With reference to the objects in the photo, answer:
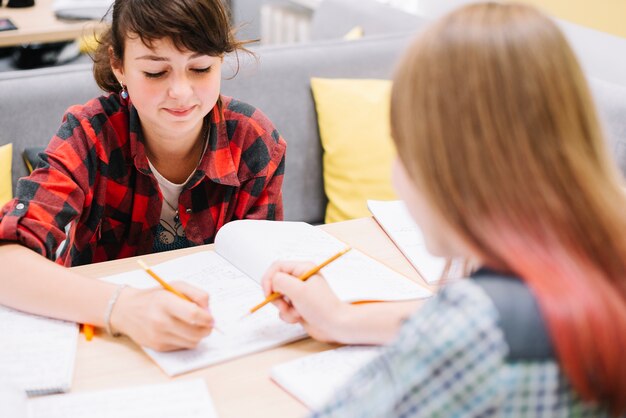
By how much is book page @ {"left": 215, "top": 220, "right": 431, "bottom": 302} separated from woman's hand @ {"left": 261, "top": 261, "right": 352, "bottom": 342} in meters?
0.07

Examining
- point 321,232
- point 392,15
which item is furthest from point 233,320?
point 392,15

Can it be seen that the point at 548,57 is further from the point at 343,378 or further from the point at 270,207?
the point at 270,207

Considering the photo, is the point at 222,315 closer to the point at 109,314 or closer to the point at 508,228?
the point at 109,314

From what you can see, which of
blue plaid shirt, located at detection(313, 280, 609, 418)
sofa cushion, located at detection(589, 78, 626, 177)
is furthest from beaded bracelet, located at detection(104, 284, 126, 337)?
sofa cushion, located at detection(589, 78, 626, 177)

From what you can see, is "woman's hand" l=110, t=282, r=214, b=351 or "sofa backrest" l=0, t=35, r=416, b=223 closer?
"woman's hand" l=110, t=282, r=214, b=351

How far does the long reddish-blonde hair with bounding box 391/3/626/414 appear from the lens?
1.92ft

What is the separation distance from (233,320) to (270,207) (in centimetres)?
45

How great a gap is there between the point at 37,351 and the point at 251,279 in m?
0.33

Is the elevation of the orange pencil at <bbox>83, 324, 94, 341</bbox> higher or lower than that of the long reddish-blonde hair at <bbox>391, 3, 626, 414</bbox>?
lower

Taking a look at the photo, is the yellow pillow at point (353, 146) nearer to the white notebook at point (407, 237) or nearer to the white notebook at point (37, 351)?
the white notebook at point (407, 237)

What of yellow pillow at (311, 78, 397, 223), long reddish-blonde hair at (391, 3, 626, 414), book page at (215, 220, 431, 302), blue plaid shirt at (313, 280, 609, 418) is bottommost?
yellow pillow at (311, 78, 397, 223)

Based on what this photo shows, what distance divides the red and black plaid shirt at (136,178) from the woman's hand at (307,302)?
41cm

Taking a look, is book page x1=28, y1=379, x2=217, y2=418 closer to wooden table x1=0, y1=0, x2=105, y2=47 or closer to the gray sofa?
the gray sofa

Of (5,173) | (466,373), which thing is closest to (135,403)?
(466,373)
